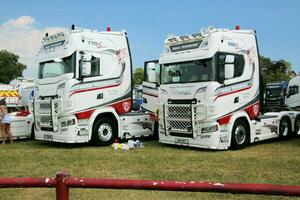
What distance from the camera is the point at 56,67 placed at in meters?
13.6

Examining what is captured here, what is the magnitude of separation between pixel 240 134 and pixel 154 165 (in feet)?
12.5

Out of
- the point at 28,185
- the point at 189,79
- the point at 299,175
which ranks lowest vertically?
the point at 299,175

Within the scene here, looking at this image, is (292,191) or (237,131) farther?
(237,131)

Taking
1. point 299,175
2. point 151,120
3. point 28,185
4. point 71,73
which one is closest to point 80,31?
point 71,73

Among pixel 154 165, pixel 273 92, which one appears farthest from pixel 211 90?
pixel 273 92

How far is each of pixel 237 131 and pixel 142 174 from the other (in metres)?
4.60

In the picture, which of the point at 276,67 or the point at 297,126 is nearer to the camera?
the point at 297,126

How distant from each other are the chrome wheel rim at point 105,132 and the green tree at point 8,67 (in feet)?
175

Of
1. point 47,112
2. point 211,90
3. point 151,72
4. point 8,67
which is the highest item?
point 8,67

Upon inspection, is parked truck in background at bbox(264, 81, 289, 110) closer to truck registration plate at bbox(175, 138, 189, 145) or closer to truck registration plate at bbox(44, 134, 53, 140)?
truck registration plate at bbox(175, 138, 189, 145)

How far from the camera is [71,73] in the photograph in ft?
42.5

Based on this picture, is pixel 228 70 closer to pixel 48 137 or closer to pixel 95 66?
pixel 95 66

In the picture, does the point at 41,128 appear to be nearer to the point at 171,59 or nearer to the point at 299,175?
the point at 171,59

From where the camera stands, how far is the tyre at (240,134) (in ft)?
40.7
